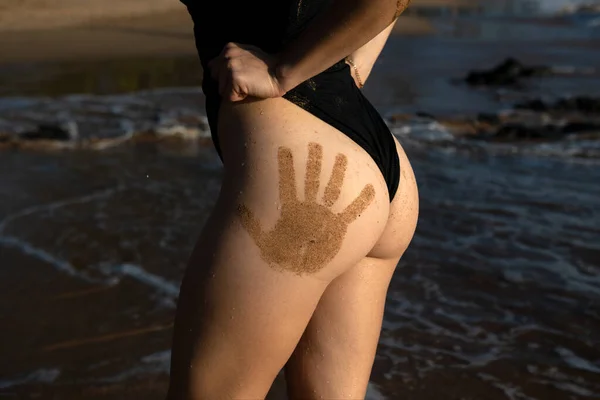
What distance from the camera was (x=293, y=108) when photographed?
1.76 meters

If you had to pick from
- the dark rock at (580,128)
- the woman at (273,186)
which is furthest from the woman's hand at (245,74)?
the dark rock at (580,128)

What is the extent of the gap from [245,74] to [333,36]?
0.19m

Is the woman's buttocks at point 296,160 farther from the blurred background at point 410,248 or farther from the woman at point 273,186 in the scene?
the blurred background at point 410,248

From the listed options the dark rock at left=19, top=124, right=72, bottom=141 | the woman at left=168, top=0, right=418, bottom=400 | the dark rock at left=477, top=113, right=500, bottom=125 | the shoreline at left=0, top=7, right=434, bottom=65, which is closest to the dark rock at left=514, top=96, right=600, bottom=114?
the dark rock at left=477, top=113, right=500, bottom=125

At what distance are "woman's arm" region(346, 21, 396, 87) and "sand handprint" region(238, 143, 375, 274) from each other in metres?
0.38

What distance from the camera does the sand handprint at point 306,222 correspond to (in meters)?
1.72

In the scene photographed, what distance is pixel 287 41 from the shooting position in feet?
5.84

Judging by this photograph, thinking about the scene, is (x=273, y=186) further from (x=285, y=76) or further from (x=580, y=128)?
(x=580, y=128)

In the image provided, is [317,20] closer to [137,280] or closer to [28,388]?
[28,388]

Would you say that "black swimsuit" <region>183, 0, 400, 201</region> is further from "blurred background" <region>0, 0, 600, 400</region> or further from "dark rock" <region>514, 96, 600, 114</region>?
"dark rock" <region>514, 96, 600, 114</region>

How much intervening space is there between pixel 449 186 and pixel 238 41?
17.7ft

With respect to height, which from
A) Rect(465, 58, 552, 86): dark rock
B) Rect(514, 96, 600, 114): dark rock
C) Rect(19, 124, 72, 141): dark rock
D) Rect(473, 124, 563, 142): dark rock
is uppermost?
Rect(473, 124, 563, 142): dark rock

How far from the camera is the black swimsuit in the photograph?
5.74 feet

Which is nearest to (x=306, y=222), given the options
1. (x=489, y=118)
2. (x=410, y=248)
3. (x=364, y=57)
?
(x=364, y=57)
